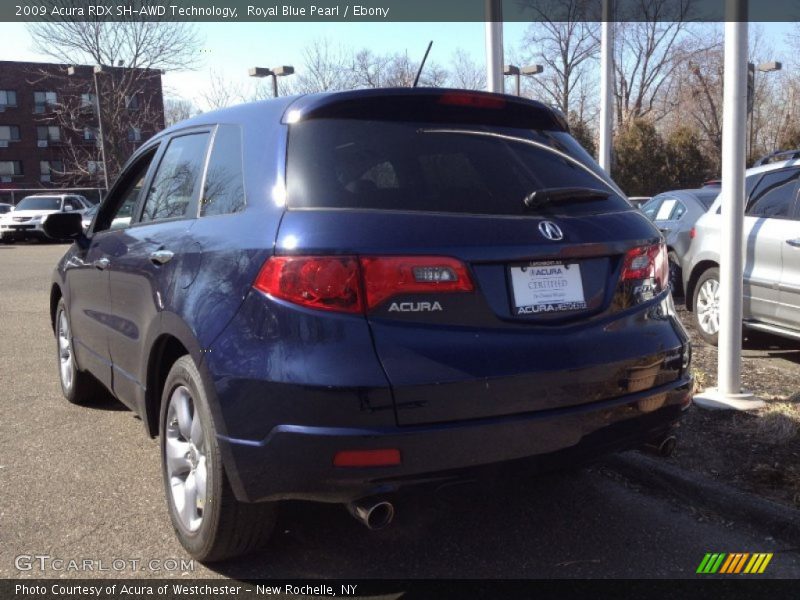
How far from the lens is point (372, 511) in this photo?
2.64m

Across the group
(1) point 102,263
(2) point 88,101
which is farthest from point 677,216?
(2) point 88,101

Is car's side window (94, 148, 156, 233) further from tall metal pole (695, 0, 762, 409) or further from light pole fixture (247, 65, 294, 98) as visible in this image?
light pole fixture (247, 65, 294, 98)

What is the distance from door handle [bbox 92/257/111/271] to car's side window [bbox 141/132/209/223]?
379mm

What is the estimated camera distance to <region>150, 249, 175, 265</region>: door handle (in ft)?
11.2

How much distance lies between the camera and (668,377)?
3.13 metres

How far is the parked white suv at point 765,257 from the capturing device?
6191 mm

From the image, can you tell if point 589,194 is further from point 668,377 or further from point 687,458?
point 687,458

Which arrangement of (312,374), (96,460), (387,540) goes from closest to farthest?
1. (312,374)
2. (387,540)
3. (96,460)

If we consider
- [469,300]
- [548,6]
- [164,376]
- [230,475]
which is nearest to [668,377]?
[469,300]

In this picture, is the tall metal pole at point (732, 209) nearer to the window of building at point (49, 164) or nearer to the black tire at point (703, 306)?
the black tire at point (703, 306)

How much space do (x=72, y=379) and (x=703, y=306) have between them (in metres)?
5.43

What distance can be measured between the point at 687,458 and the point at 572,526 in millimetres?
935

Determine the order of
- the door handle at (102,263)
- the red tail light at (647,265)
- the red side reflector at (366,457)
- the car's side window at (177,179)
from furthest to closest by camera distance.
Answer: the door handle at (102,263), the car's side window at (177,179), the red tail light at (647,265), the red side reflector at (366,457)
